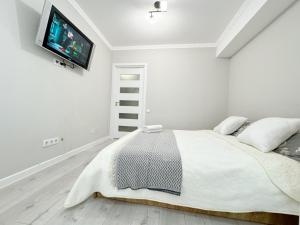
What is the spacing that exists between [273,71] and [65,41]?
9.86ft

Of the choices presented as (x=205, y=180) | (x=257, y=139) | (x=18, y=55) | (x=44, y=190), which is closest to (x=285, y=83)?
(x=257, y=139)

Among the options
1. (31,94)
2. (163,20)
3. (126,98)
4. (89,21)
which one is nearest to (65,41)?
(31,94)

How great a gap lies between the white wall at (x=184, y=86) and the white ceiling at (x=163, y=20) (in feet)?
1.21

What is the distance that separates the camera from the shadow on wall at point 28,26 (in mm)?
1497

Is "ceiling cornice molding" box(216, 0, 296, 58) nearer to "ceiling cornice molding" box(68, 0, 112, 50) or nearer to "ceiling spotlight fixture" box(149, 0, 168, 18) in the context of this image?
"ceiling spotlight fixture" box(149, 0, 168, 18)

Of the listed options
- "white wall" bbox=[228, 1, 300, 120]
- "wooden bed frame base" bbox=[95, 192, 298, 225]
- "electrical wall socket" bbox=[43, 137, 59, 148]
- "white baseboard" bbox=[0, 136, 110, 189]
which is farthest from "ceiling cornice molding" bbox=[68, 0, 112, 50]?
"wooden bed frame base" bbox=[95, 192, 298, 225]

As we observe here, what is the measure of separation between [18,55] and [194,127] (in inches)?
138

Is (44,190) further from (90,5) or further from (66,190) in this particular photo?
(90,5)

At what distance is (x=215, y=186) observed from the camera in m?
1.04

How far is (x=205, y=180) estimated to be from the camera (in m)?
1.04

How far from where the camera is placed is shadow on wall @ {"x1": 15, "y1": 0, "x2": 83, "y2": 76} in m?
1.50

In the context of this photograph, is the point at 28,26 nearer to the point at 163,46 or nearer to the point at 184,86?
the point at 163,46

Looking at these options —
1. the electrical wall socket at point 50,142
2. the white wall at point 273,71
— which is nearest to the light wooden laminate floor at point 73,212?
the electrical wall socket at point 50,142

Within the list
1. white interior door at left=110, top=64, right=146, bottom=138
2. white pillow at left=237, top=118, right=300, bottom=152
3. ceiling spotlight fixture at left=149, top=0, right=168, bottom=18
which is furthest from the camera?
white interior door at left=110, top=64, right=146, bottom=138
